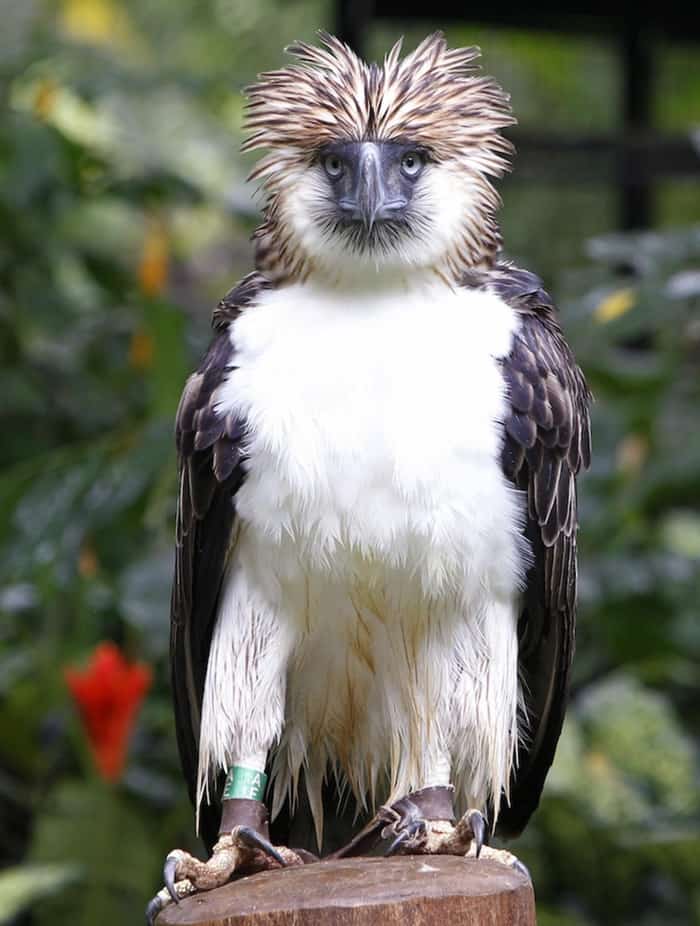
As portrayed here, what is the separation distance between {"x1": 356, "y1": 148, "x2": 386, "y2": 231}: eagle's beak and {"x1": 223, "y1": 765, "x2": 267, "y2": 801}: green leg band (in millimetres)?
1159

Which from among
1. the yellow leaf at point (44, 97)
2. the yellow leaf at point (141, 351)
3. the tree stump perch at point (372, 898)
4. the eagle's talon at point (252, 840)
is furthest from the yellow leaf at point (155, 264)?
the tree stump perch at point (372, 898)

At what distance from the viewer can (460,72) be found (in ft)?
11.3

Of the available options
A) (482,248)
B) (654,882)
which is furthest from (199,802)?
(654,882)

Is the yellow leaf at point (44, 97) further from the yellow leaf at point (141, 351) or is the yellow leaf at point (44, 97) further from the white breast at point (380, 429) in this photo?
the white breast at point (380, 429)

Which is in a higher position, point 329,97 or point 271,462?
point 329,97

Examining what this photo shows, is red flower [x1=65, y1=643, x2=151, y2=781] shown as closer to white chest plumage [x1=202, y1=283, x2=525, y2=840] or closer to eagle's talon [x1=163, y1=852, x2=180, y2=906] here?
white chest plumage [x1=202, y1=283, x2=525, y2=840]

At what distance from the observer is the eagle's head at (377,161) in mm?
3250

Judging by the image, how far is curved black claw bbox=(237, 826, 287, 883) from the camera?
129 inches

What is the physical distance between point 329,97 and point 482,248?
1.48ft

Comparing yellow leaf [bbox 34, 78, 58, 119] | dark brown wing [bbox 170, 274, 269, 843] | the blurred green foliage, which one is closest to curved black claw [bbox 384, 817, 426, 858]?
dark brown wing [bbox 170, 274, 269, 843]

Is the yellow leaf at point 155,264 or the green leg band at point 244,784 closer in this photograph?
the green leg band at point 244,784

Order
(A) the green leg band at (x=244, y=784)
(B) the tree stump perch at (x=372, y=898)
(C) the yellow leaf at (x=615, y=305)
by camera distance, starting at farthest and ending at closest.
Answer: (C) the yellow leaf at (x=615, y=305), (A) the green leg band at (x=244, y=784), (B) the tree stump perch at (x=372, y=898)

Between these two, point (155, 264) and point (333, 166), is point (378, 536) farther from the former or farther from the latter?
point (155, 264)

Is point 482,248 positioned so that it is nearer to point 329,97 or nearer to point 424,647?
point 329,97
